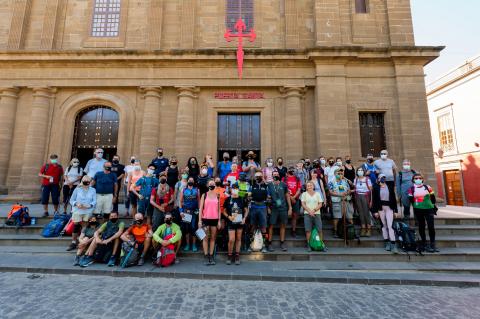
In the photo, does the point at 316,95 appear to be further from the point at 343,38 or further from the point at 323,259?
the point at 323,259

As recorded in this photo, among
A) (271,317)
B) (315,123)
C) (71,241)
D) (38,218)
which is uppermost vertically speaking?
(315,123)

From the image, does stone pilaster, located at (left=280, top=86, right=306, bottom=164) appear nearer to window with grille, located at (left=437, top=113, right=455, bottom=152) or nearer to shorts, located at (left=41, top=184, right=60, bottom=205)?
shorts, located at (left=41, top=184, right=60, bottom=205)

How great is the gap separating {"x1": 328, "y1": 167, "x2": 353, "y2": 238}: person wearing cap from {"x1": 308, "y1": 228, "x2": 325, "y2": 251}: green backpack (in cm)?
96

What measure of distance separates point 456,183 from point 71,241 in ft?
90.9

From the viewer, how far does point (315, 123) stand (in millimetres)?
12992

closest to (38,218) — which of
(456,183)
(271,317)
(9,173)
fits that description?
(9,173)

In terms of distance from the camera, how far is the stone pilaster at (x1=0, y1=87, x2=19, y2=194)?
1255 centimetres

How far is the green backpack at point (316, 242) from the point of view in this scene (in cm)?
718

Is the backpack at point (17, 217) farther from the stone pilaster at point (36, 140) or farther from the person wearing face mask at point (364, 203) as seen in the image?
the person wearing face mask at point (364, 203)

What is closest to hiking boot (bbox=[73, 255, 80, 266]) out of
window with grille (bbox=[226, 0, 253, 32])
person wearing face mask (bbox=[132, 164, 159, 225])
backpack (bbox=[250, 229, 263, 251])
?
person wearing face mask (bbox=[132, 164, 159, 225])

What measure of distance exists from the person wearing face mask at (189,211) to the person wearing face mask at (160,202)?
1.48ft

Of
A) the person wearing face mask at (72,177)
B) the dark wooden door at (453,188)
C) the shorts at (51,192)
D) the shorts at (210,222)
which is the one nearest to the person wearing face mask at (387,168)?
the shorts at (210,222)

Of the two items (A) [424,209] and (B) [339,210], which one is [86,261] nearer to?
(B) [339,210]

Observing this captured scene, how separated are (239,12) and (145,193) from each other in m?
12.1
